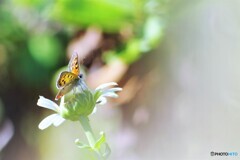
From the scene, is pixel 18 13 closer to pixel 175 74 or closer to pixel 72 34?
pixel 72 34

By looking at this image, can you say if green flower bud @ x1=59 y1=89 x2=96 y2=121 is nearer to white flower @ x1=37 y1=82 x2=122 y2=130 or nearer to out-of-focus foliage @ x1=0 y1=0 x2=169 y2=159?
white flower @ x1=37 y1=82 x2=122 y2=130

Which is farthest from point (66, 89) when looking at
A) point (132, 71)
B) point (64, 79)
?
point (132, 71)

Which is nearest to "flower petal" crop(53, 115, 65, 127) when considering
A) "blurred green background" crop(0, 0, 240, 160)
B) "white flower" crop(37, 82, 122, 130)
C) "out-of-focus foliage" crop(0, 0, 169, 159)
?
"white flower" crop(37, 82, 122, 130)

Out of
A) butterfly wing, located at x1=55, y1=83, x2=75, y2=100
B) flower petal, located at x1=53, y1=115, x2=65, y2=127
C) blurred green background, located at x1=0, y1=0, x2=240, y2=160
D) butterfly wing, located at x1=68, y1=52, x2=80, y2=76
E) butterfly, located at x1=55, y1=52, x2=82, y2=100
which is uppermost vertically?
blurred green background, located at x1=0, y1=0, x2=240, y2=160

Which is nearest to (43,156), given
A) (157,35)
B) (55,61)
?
(55,61)

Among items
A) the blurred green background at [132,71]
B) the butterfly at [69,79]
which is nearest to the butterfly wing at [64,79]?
the butterfly at [69,79]

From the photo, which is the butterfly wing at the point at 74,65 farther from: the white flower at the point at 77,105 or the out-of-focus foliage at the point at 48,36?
the out-of-focus foliage at the point at 48,36

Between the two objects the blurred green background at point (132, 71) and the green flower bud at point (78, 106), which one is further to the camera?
the blurred green background at point (132, 71)
